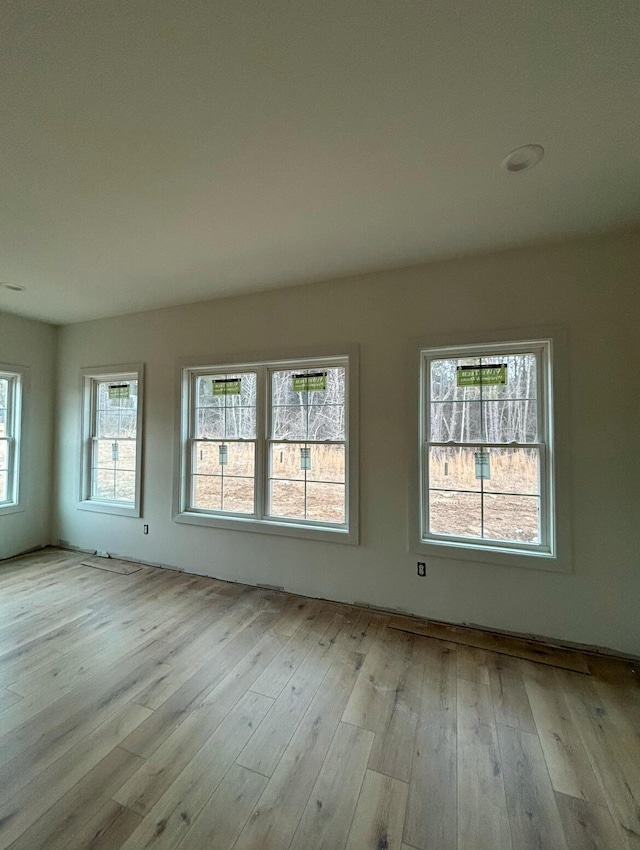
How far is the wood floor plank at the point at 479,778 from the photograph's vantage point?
121 centimetres

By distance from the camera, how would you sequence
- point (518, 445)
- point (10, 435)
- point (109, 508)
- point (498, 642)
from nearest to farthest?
1. point (498, 642)
2. point (518, 445)
3. point (109, 508)
4. point (10, 435)

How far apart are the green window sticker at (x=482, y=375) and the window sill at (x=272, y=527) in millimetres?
1550

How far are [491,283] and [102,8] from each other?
2.49 m

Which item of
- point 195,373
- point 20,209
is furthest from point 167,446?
point 20,209

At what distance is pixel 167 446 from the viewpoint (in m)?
3.64

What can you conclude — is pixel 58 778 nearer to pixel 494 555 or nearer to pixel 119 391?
pixel 494 555

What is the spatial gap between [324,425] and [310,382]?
0.42 metres

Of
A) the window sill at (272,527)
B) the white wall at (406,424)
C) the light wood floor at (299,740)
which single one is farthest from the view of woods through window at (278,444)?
the light wood floor at (299,740)

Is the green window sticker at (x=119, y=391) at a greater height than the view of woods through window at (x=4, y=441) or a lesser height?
greater

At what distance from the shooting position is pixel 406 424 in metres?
2.74

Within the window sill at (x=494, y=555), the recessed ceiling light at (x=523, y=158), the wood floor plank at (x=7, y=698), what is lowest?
the wood floor plank at (x=7, y=698)

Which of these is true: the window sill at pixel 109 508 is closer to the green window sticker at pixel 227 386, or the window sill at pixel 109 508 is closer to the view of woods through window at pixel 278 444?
the view of woods through window at pixel 278 444

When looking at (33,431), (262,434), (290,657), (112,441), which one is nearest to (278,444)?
(262,434)

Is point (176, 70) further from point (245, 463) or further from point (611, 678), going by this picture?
point (611, 678)
